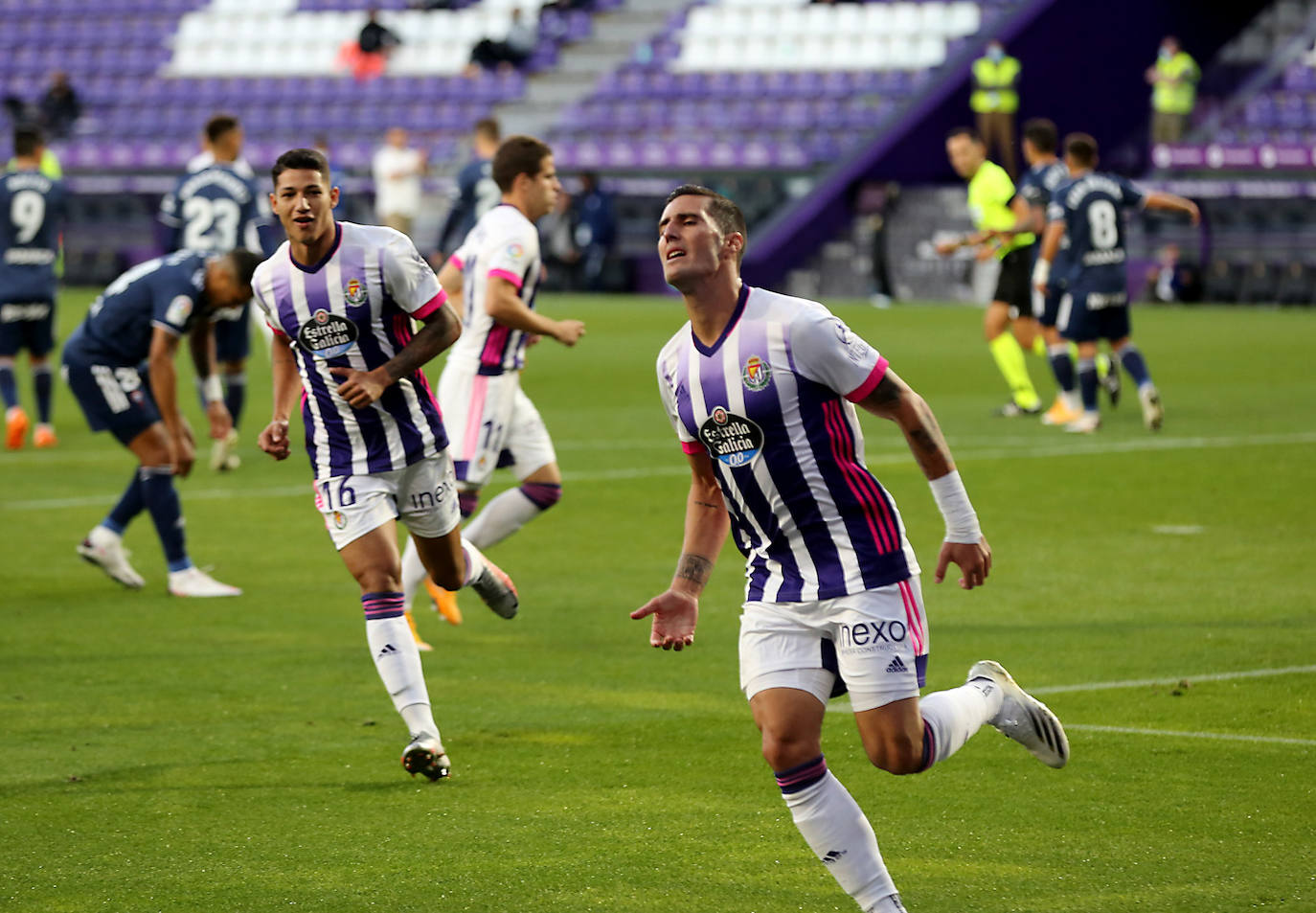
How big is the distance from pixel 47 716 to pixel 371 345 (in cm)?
185

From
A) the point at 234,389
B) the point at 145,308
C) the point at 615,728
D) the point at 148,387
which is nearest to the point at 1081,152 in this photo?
the point at 234,389

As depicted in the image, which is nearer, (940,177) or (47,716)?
Answer: (47,716)

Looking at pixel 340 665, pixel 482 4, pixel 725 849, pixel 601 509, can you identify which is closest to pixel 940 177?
pixel 482 4

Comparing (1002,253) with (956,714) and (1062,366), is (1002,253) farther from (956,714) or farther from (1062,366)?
(956,714)

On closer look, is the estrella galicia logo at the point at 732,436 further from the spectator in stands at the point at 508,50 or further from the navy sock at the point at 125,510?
the spectator in stands at the point at 508,50

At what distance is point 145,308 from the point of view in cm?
884

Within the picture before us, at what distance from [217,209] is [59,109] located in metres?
25.6

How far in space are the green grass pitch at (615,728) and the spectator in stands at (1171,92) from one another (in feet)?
68.4

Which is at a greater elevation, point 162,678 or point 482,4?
point 482,4

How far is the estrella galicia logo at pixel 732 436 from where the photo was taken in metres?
4.44

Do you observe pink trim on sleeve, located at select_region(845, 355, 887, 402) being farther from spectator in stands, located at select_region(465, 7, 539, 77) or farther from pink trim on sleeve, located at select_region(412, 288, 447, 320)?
spectator in stands, located at select_region(465, 7, 539, 77)

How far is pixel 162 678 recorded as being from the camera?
7418 millimetres

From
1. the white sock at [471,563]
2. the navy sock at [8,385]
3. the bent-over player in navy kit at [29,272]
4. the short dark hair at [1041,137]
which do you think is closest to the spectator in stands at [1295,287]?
the short dark hair at [1041,137]

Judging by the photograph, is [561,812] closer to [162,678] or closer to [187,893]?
[187,893]
